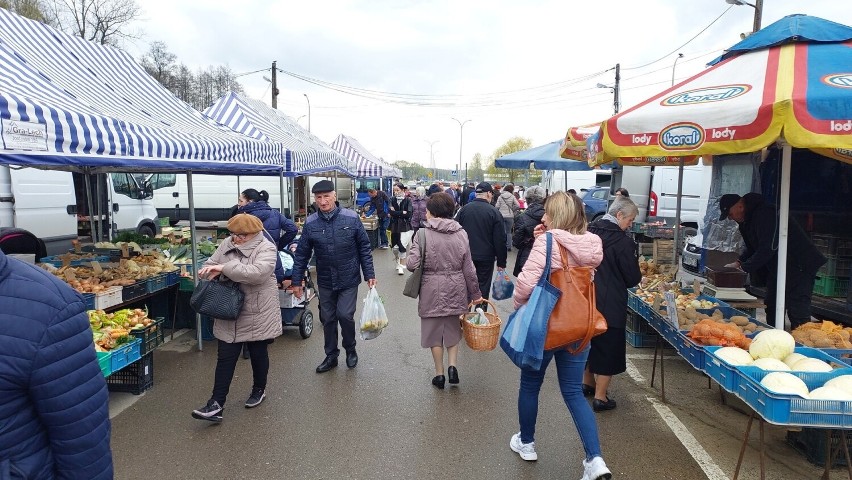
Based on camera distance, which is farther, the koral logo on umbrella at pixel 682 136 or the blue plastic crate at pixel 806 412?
the koral logo on umbrella at pixel 682 136

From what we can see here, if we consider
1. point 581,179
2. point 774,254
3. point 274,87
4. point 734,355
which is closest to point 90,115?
point 734,355

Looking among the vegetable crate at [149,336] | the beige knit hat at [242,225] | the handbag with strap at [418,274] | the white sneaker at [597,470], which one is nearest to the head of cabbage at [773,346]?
the white sneaker at [597,470]

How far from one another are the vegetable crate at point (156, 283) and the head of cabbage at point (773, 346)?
566cm

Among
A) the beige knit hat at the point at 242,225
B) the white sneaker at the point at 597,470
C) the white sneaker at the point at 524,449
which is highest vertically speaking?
the beige knit hat at the point at 242,225

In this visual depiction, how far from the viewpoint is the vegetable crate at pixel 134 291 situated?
5.40 meters

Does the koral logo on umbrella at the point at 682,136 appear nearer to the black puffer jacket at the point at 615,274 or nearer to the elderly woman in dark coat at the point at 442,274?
the black puffer jacket at the point at 615,274

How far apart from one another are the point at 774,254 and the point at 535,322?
3.18 m

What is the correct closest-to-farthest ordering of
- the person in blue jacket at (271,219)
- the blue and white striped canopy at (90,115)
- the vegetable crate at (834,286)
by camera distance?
the blue and white striped canopy at (90,115), the vegetable crate at (834,286), the person in blue jacket at (271,219)

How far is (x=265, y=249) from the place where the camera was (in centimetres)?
423

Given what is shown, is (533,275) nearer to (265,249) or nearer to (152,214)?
(265,249)

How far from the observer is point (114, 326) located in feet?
15.3

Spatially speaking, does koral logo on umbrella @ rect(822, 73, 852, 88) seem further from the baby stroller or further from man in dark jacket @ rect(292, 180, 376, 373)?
the baby stroller

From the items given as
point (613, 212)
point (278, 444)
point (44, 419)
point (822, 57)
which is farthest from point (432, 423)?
point (822, 57)

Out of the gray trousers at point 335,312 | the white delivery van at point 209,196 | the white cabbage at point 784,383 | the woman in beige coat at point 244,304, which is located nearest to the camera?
the white cabbage at point 784,383
